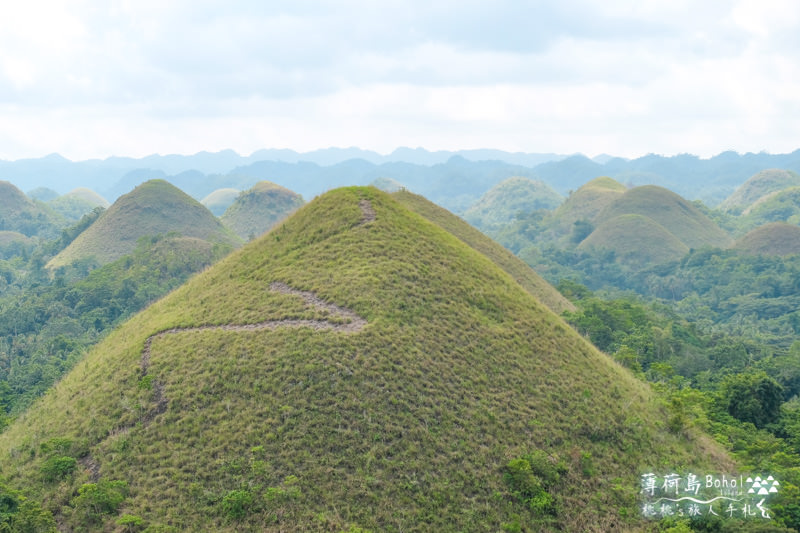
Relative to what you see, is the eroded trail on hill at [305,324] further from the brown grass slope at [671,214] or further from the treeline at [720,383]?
the brown grass slope at [671,214]

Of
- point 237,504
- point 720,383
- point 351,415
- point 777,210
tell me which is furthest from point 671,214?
point 237,504

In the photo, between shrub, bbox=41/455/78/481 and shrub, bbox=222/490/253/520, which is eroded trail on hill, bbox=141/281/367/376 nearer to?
shrub, bbox=41/455/78/481

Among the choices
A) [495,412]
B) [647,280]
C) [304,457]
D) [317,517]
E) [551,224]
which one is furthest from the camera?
[551,224]

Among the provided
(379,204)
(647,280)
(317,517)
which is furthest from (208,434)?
(647,280)

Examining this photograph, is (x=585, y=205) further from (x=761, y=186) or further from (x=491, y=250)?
(x=761, y=186)

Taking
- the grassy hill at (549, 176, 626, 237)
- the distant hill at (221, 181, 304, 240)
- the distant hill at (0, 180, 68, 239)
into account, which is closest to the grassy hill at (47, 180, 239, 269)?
the distant hill at (221, 181, 304, 240)

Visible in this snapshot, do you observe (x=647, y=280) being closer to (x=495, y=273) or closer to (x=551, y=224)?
(x=551, y=224)
